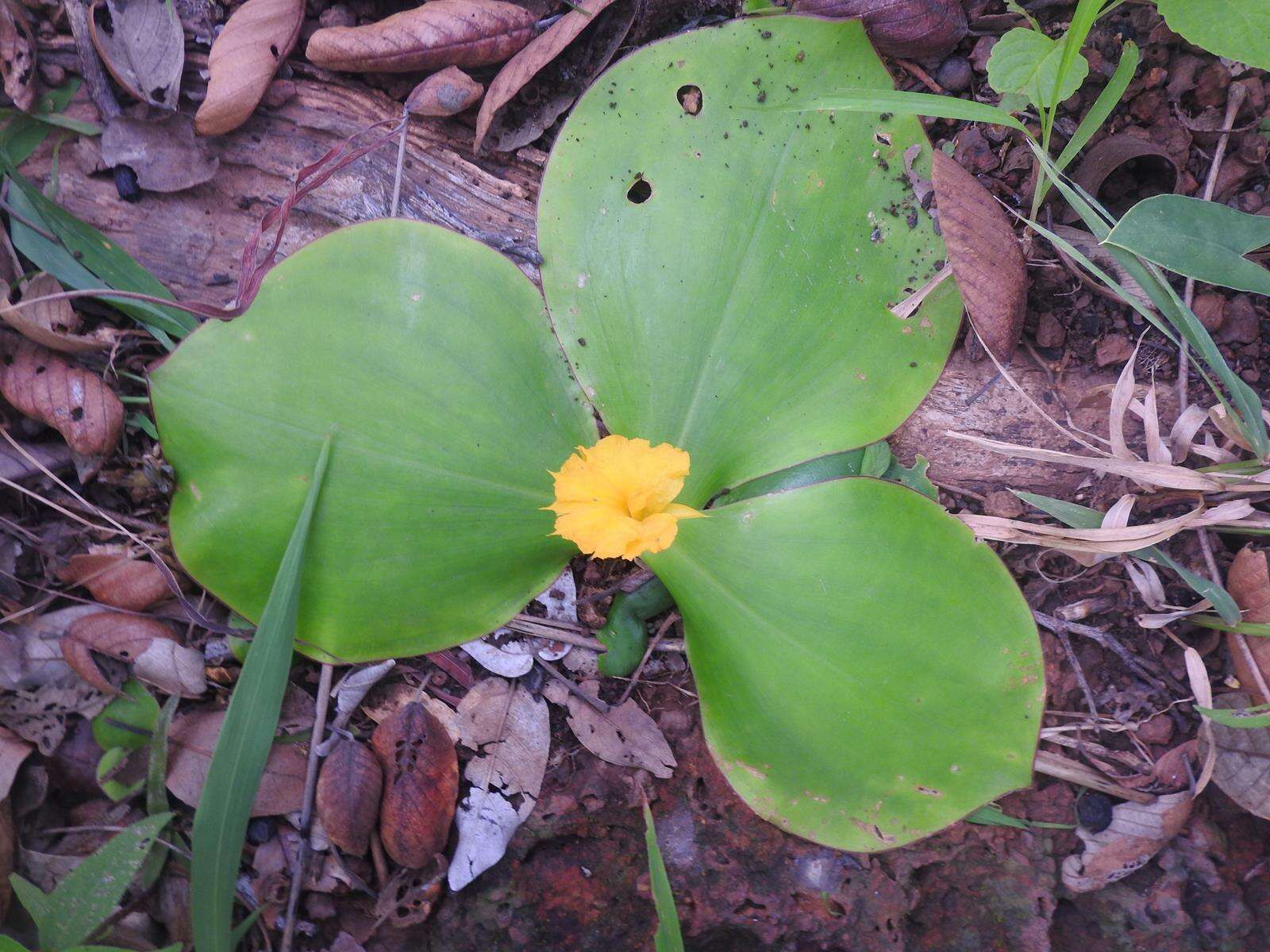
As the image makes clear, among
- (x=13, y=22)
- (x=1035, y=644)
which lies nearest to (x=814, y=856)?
(x=1035, y=644)

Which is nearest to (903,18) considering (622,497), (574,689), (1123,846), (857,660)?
(622,497)

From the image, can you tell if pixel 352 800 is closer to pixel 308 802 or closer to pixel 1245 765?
pixel 308 802

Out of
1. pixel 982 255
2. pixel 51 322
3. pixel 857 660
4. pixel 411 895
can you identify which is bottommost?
pixel 411 895

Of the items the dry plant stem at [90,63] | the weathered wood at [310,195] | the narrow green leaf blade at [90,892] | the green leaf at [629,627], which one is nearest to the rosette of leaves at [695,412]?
the green leaf at [629,627]

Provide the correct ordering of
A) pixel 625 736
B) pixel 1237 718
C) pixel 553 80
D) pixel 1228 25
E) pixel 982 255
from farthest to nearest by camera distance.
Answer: pixel 553 80 < pixel 625 736 < pixel 982 255 < pixel 1237 718 < pixel 1228 25

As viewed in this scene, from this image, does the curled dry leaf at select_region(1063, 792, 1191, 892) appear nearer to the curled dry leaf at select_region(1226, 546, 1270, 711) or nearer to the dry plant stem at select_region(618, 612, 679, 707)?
the curled dry leaf at select_region(1226, 546, 1270, 711)
